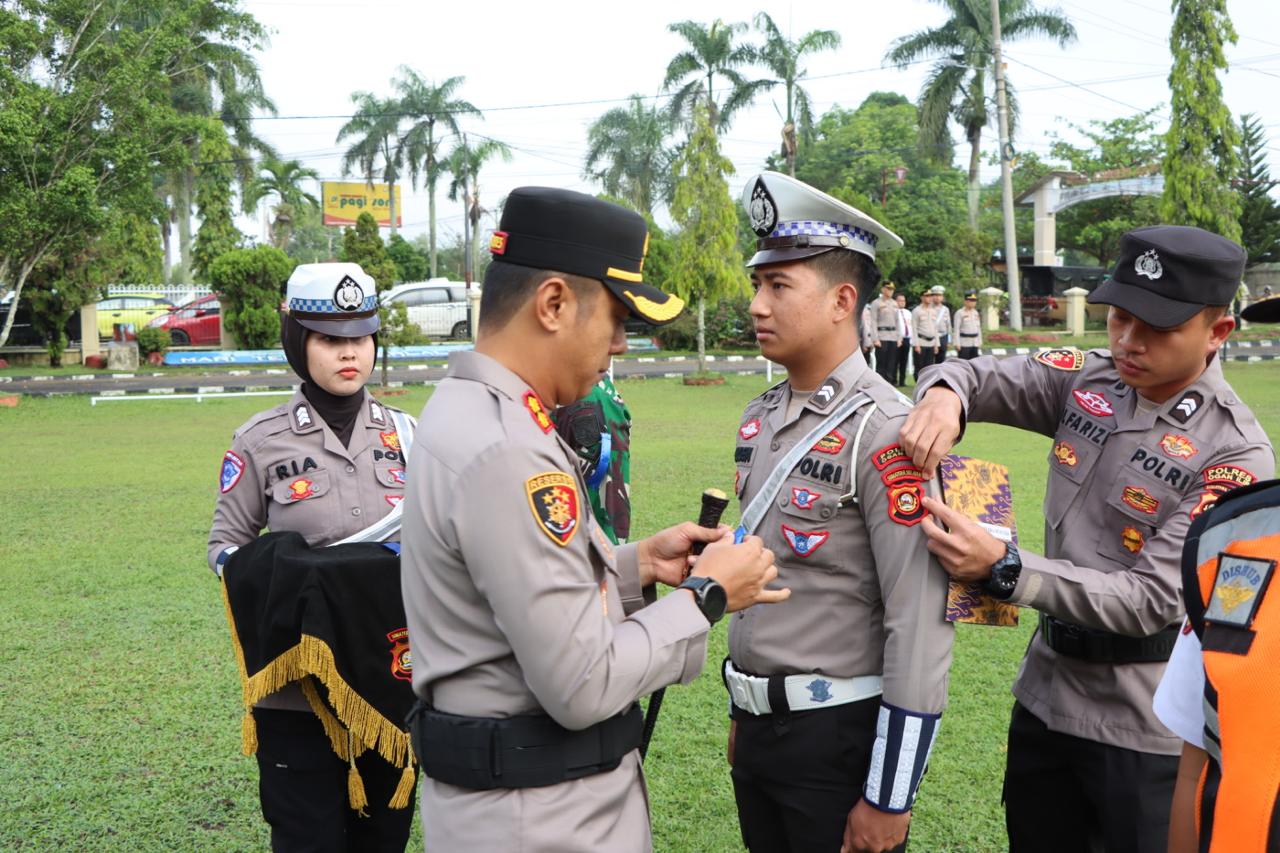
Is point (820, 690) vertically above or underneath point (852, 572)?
underneath

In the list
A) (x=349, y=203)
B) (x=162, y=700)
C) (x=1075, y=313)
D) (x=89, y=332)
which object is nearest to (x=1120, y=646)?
(x=162, y=700)

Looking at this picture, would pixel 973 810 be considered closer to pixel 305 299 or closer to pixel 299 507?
pixel 299 507

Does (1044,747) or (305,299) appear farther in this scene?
(305,299)

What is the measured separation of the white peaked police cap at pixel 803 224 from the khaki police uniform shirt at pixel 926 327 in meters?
18.2

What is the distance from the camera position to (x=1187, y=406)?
8.32 ft

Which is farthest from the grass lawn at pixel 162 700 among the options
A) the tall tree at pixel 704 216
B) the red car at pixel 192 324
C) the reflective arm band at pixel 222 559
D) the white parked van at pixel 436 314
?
the white parked van at pixel 436 314

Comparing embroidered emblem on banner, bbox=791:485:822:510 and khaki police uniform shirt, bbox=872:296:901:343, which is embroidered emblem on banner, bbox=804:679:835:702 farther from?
khaki police uniform shirt, bbox=872:296:901:343

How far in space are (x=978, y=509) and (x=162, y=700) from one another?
417cm

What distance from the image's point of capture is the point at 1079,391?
2.78m

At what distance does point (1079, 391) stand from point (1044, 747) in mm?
883

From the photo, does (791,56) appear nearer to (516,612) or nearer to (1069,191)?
(1069,191)

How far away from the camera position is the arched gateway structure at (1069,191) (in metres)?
36.0

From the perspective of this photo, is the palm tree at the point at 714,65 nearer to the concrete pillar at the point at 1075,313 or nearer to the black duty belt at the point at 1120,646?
the concrete pillar at the point at 1075,313

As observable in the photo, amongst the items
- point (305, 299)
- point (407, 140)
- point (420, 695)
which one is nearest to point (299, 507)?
point (305, 299)
